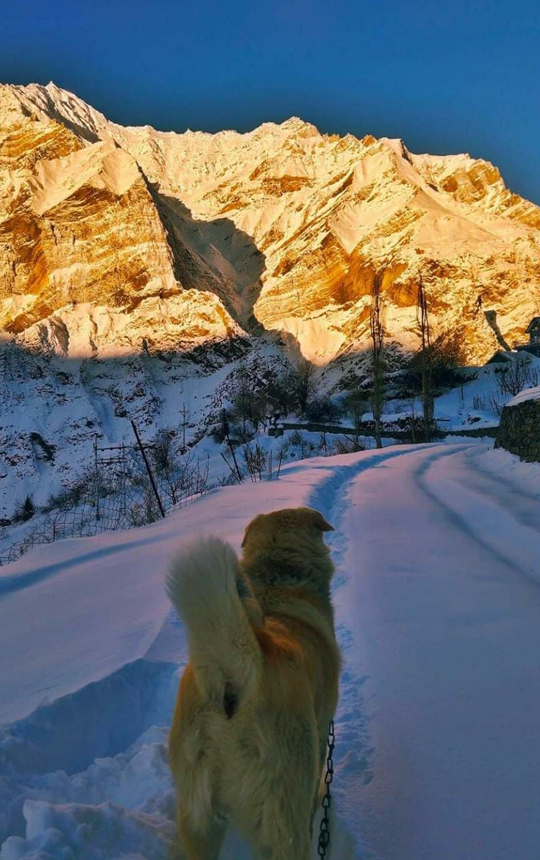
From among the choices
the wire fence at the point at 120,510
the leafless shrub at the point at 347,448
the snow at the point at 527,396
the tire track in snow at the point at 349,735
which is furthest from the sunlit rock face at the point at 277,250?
the tire track in snow at the point at 349,735

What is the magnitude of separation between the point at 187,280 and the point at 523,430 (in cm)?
7055

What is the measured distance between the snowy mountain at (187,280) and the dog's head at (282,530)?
41.3m

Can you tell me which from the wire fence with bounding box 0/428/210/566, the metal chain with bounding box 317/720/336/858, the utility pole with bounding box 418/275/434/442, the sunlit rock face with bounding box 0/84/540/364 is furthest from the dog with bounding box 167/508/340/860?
the sunlit rock face with bounding box 0/84/540/364

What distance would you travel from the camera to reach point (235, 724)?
1.33 meters

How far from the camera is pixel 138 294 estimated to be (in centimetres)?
6812

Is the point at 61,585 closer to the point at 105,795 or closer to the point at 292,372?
the point at 105,795

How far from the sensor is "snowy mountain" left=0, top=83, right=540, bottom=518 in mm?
57750

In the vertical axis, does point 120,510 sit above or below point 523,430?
below

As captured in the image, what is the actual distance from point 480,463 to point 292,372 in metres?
43.1

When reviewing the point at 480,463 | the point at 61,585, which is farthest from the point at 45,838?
the point at 480,463

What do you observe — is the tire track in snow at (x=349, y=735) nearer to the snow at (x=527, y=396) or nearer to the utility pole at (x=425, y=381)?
the snow at (x=527, y=396)

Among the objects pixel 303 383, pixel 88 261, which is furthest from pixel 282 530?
pixel 88 261

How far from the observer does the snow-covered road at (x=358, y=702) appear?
1773mm

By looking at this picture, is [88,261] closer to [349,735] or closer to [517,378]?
[517,378]
